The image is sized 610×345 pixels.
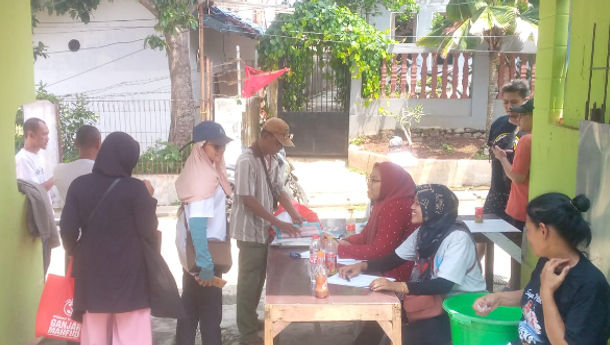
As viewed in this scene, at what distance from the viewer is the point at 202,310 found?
4.42 meters

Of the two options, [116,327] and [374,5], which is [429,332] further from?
[374,5]

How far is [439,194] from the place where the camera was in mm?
3635

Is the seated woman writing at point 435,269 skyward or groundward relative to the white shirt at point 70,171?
groundward

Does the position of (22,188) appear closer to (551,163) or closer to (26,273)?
(26,273)

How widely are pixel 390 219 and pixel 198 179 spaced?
4.07 feet

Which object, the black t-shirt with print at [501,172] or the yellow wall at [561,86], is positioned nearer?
the yellow wall at [561,86]

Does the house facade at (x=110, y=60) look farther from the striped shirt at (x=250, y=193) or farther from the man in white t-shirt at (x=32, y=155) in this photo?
the striped shirt at (x=250, y=193)

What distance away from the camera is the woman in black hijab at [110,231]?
3514 mm

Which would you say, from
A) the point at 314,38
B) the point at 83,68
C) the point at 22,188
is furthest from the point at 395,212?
the point at 83,68

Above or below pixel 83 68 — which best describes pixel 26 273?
below

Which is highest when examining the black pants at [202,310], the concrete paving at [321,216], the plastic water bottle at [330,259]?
the plastic water bottle at [330,259]

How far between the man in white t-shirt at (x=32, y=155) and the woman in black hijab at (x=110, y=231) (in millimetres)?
1818

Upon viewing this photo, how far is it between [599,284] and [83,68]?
1217 cm

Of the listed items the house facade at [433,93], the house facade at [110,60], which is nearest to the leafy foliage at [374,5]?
the house facade at [433,93]
